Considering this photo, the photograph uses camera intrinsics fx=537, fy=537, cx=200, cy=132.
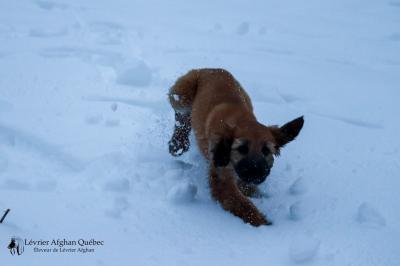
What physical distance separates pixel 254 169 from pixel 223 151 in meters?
0.33

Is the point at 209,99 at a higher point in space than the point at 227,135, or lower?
lower

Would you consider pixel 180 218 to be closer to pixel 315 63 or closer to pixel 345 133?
pixel 345 133

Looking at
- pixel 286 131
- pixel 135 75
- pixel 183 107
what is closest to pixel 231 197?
pixel 286 131

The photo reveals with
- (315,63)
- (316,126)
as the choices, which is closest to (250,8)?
(315,63)

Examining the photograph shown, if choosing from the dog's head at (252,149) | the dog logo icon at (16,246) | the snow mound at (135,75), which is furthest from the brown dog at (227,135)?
the dog logo icon at (16,246)

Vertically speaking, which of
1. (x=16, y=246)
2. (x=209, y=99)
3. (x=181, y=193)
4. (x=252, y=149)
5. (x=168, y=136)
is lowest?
(x=168, y=136)

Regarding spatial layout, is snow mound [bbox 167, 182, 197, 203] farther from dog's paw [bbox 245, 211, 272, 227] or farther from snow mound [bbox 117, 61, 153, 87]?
snow mound [bbox 117, 61, 153, 87]

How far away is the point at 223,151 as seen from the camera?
4.05 metres

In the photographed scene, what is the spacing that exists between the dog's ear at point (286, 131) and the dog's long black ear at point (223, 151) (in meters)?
0.39

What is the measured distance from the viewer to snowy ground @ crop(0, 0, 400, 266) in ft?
11.8

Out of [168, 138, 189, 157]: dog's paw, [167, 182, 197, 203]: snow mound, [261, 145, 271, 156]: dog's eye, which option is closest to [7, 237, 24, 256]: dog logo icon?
[167, 182, 197, 203]: snow mound

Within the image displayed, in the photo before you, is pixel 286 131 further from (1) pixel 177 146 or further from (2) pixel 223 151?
(1) pixel 177 146

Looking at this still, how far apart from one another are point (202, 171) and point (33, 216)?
184 centimetres

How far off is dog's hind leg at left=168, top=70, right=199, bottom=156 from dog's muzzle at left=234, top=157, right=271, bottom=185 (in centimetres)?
170
